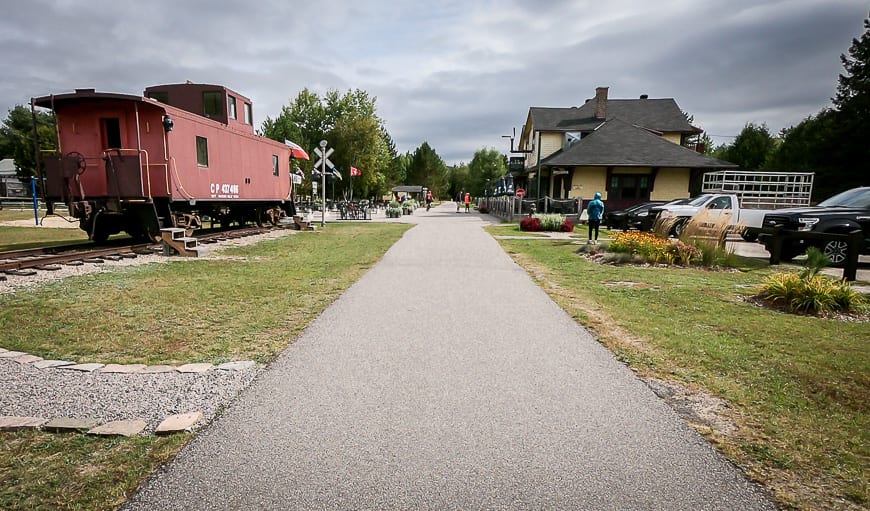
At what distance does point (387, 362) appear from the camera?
4129mm

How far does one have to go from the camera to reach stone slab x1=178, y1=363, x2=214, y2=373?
3852mm

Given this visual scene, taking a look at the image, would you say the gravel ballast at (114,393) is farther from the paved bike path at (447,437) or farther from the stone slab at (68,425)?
the paved bike path at (447,437)

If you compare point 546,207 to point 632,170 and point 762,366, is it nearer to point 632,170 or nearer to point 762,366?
point 632,170

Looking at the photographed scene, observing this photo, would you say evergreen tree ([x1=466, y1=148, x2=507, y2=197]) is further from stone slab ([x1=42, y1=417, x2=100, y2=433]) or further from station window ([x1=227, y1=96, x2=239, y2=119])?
stone slab ([x1=42, y1=417, x2=100, y2=433])

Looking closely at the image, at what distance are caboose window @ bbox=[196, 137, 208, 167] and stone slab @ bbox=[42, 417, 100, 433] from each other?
11.3 m

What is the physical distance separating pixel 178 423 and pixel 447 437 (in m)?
1.77

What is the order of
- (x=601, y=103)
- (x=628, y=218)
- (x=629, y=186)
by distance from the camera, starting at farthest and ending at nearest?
(x=601, y=103)
(x=629, y=186)
(x=628, y=218)

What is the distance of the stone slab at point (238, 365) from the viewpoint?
12.9 feet

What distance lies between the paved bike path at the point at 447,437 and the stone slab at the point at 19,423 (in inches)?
44.9

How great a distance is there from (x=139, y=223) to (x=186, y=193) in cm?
155

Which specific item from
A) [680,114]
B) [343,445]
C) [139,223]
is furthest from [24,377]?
[680,114]

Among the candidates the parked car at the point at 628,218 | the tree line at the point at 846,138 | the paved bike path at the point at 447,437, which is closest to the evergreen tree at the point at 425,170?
the tree line at the point at 846,138

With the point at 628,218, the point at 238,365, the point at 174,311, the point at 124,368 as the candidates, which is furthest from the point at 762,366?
the point at 628,218

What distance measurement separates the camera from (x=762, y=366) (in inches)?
163
